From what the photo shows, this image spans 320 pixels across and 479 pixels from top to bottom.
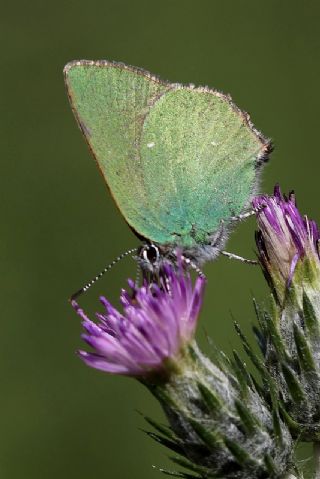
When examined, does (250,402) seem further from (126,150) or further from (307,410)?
(126,150)

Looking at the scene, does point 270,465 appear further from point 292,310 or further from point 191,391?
point 292,310

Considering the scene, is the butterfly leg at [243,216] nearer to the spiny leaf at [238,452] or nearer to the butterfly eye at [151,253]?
the butterfly eye at [151,253]

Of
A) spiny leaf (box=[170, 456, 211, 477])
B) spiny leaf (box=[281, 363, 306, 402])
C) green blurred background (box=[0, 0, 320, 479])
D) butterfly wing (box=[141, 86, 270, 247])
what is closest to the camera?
spiny leaf (box=[170, 456, 211, 477])

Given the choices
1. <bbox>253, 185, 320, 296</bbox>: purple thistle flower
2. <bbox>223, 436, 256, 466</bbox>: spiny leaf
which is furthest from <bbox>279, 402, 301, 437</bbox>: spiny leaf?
<bbox>253, 185, 320, 296</bbox>: purple thistle flower

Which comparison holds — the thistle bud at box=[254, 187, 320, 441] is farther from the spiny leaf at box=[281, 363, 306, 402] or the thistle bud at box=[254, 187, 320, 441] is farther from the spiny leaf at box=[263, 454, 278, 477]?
the spiny leaf at box=[263, 454, 278, 477]

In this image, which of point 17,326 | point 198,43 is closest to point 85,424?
point 17,326

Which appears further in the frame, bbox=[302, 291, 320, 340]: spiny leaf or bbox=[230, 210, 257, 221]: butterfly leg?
bbox=[230, 210, 257, 221]: butterfly leg

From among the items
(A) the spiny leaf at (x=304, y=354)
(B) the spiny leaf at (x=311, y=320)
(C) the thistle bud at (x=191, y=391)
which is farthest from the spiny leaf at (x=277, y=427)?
(B) the spiny leaf at (x=311, y=320)
